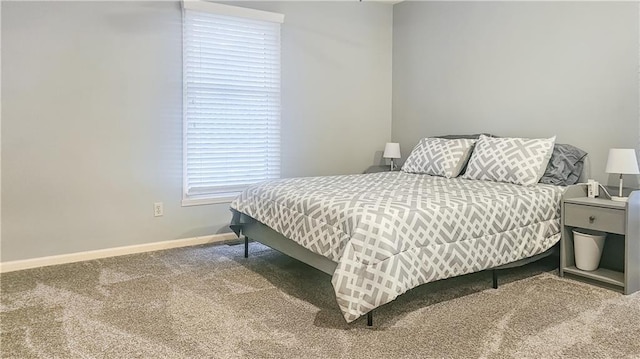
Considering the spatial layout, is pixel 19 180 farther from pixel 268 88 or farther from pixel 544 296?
pixel 544 296

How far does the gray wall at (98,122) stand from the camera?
10.4ft

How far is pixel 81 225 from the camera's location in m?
3.44

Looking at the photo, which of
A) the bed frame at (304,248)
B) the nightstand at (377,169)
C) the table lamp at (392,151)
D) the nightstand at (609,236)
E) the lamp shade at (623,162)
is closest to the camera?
the bed frame at (304,248)

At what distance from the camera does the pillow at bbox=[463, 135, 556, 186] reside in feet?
10.6

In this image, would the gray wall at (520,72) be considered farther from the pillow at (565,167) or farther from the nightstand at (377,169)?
the nightstand at (377,169)

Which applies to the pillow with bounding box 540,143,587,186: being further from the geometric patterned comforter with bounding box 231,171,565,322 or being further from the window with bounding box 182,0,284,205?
the window with bounding box 182,0,284,205

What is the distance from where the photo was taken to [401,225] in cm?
223

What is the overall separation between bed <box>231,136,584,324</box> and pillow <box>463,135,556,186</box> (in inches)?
2.0

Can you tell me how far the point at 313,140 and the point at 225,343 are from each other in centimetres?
284

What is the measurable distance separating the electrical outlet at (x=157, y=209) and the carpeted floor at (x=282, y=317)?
639mm

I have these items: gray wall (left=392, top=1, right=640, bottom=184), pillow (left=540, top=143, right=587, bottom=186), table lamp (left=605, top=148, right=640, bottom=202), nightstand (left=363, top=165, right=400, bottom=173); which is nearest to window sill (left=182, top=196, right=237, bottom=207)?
nightstand (left=363, top=165, right=400, bottom=173)

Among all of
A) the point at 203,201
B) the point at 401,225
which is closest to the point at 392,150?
the point at 203,201

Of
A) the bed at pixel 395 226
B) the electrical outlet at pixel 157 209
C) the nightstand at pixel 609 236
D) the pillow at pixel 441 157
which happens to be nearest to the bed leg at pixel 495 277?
the bed at pixel 395 226

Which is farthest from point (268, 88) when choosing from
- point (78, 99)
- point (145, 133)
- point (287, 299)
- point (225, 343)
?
point (225, 343)
